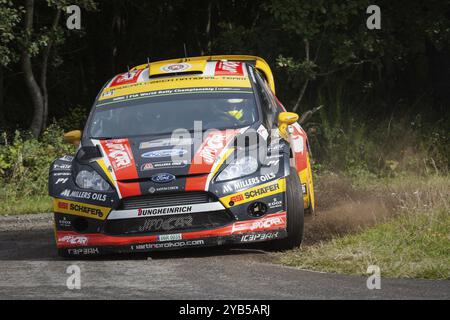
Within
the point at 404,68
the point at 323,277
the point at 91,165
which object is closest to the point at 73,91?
the point at 404,68

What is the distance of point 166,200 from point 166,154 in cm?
48

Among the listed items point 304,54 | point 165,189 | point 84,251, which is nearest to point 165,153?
point 165,189

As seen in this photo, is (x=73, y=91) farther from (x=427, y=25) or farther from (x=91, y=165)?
(x=91, y=165)

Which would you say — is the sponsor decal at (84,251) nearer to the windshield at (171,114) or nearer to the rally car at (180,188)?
the rally car at (180,188)

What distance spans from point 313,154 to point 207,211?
9.91 metres

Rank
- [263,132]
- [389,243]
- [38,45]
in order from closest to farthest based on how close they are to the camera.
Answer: [389,243], [263,132], [38,45]

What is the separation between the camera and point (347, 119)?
20328 millimetres

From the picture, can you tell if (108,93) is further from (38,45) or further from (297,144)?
(38,45)

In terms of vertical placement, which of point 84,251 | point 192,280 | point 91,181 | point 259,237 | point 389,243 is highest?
point 91,181

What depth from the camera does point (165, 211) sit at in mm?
10062

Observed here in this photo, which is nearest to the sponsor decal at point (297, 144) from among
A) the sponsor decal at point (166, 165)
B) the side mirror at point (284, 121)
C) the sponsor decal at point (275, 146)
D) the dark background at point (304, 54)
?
the side mirror at point (284, 121)

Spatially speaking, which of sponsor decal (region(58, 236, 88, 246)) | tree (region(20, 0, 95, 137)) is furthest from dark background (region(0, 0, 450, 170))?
sponsor decal (region(58, 236, 88, 246))

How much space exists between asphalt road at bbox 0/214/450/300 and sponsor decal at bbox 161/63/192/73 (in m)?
2.25

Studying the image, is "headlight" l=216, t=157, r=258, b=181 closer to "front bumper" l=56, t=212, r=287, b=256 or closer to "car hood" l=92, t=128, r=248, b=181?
"car hood" l=92, t=128, r=248, b=181
